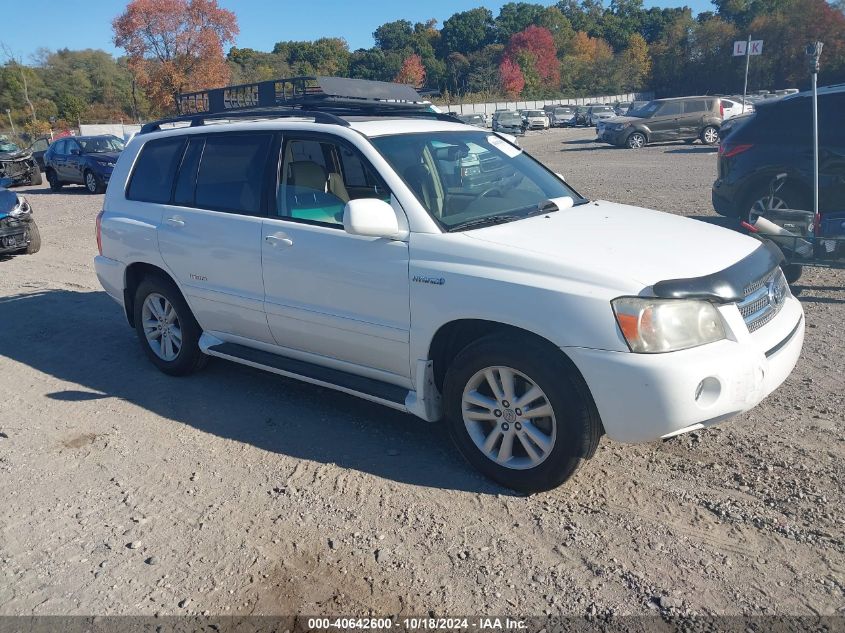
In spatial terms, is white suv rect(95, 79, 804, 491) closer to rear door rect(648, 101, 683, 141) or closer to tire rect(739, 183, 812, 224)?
tire rect(739, 183, 812, 224)

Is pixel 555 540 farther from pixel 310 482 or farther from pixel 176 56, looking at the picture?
pixel 176 56

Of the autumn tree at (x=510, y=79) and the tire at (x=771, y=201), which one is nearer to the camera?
the tire at (x=771, y=201)

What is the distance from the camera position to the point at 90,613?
3100mm

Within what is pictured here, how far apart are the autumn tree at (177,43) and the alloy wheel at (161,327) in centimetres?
4509

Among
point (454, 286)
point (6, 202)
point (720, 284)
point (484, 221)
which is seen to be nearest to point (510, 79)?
point (6, 202)

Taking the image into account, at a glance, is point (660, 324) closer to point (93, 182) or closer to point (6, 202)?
point (6, 202)

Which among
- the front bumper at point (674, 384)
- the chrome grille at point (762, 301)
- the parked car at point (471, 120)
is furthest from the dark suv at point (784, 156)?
the front bumper at point (674, 384)

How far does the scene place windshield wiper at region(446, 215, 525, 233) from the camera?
408 centimetres

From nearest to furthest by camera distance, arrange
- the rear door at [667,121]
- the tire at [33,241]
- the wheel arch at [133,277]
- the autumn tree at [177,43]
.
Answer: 1. the wheel arch at [133,277]
2. the tire at [33,241]
3. the rear door at [667,121]
4. the autumn tree at [177,43]

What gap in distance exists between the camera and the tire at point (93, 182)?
20453 millimetres

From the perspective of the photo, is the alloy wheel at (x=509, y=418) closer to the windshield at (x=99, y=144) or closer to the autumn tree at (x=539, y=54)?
the windshield at (x=99, y=144)

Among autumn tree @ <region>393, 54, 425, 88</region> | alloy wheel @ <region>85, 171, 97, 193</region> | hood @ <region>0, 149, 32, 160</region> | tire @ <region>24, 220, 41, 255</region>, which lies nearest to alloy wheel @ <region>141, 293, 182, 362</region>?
tire @ <region>24, 220, 41, 255</region>

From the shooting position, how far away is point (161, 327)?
5785mm

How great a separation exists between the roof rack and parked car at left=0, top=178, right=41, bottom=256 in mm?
4471
